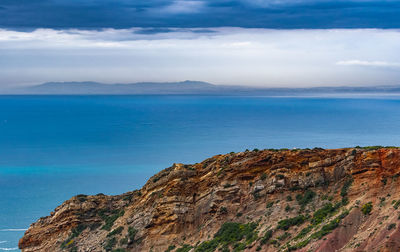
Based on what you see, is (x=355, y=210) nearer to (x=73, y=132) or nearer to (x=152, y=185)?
(x=152, y=185)

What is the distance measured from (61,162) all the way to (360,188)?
10506 cm

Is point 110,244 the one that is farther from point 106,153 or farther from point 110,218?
point 106,153

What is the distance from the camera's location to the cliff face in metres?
30.6

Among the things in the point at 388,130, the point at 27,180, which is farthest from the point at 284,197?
the point at 388,130

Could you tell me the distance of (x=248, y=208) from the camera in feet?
122

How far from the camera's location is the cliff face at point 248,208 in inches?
1206

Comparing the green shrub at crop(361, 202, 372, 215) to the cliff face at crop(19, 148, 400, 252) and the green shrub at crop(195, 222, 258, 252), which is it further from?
the green shrub at crop(195, 222, 258, 252)

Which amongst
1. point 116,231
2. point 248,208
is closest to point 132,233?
point 116,231

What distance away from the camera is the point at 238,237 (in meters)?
34.5

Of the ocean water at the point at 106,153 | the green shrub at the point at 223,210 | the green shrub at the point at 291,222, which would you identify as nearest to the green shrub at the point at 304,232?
the green shrub at the point at 291,222

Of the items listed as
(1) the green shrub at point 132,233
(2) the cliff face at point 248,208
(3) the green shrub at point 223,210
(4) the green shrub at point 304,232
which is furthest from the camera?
(1) the green shrub at point 132,233

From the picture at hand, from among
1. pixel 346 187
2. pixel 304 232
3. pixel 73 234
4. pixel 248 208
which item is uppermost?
pixel 346 187

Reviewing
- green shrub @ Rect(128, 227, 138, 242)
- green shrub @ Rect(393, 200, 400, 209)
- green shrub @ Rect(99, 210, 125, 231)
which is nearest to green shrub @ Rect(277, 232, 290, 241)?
green shrub @ Rect(393, 200, 400, 209)

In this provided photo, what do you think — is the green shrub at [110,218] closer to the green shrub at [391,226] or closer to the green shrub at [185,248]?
the green shrub at [185,248]
